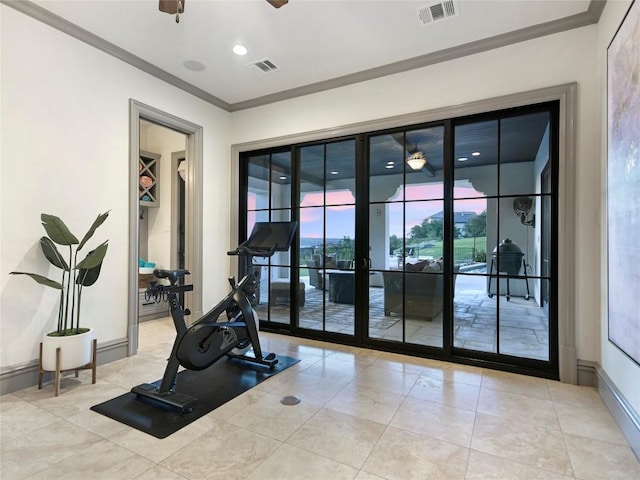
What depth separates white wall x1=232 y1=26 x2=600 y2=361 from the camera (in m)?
2.92

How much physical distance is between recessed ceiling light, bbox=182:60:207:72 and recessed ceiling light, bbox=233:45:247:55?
1.71ft

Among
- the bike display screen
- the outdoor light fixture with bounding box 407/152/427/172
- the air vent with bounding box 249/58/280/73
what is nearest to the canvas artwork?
the outdoor light fixture with bounding box 407/152/427/172

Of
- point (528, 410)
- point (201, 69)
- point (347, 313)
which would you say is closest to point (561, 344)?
point (528, 410)

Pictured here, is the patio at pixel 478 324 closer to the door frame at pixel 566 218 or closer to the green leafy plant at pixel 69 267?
the door frame at pixel 566 218

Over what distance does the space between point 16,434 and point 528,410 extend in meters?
3.52

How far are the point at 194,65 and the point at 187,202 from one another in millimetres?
1674

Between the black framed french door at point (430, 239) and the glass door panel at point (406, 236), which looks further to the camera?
the glass door panel at point (406, 236)

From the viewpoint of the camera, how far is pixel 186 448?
2021 millimetres

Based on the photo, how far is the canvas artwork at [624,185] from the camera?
79.7 inches

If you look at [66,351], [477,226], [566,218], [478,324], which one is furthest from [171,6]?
[478,324]

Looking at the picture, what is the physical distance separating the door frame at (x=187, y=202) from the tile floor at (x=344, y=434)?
2.73ft

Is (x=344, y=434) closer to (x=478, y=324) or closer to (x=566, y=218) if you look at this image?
(x=478, y=324)

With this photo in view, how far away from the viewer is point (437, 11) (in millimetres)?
2936

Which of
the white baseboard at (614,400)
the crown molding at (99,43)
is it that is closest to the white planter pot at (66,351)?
the crown molding at (99,43)
